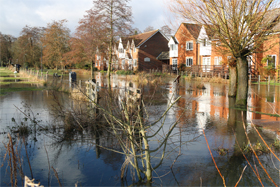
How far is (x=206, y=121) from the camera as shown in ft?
32.0

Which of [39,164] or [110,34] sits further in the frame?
[110,34]

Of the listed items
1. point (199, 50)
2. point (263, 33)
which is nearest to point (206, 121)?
point (263, 33)

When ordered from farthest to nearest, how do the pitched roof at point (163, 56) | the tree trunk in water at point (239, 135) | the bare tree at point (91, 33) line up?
the pitched roof at point (163, 56)
the bare tree at point (91, 33)
the tree trunk in water at point (239, 135)

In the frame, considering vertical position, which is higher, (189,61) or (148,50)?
(148,50)

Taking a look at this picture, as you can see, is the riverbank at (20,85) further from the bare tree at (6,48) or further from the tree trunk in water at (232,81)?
the bare tree at (6,48)

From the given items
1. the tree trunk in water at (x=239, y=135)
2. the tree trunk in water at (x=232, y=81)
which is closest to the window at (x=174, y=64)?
the tree trunk in water at (x=232, y=81)

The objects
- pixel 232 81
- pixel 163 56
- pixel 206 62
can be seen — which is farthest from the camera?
pixel 163 56

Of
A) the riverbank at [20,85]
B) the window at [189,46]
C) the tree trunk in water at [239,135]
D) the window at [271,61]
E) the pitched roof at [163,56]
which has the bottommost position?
the tree trunk in water at [239,135]

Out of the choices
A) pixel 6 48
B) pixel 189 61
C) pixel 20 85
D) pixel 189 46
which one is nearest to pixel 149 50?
pixel 189 46

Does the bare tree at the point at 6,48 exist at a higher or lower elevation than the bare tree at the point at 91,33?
higher

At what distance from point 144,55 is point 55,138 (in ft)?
144

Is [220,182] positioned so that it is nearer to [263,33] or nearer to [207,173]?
Answer: [207,173]

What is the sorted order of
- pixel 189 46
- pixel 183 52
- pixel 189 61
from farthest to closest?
pixel 183 52
pixel 189 61
pixel 189 46

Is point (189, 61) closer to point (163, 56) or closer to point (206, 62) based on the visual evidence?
point (206, 62)
